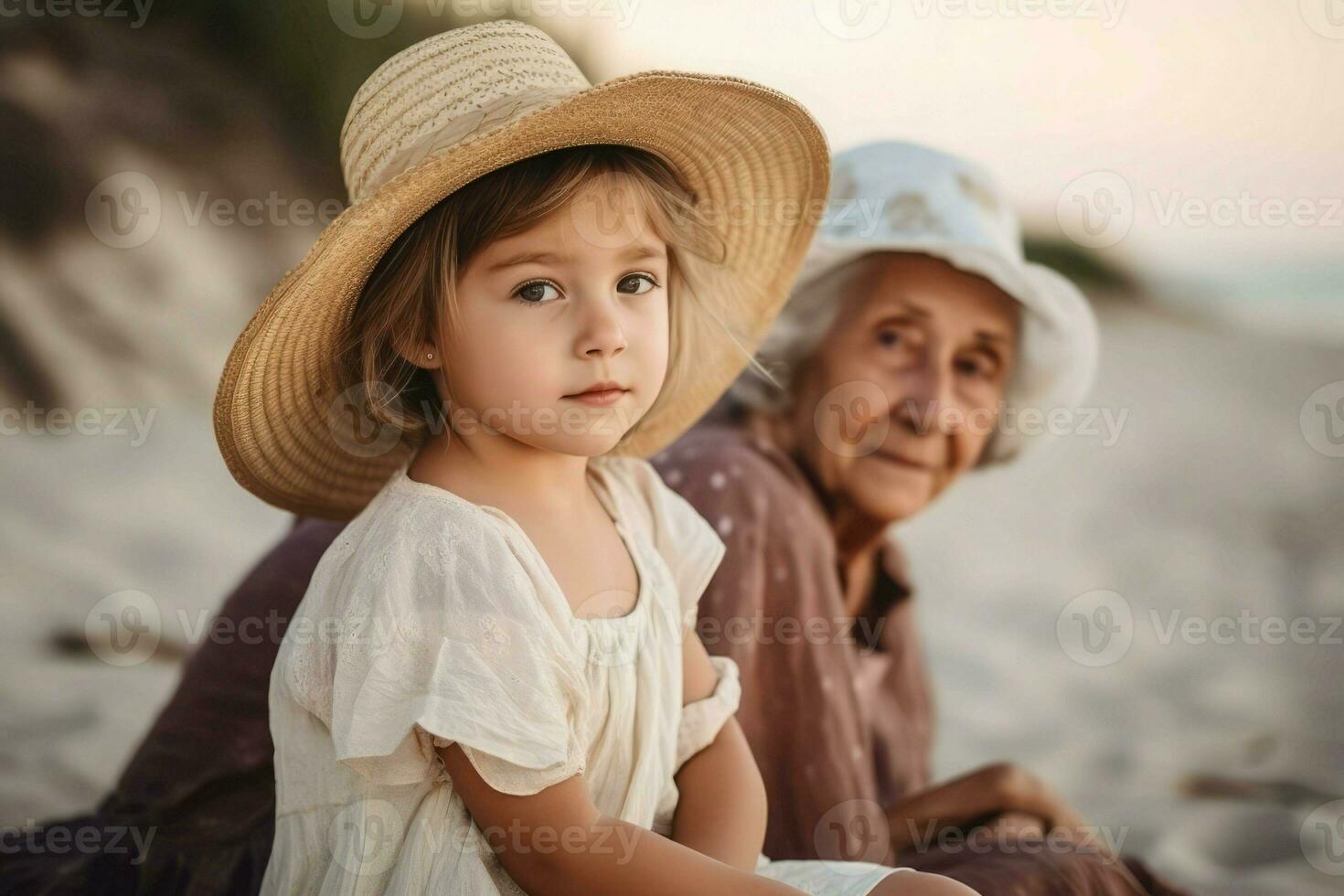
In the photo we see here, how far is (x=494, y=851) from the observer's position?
41.2 inches

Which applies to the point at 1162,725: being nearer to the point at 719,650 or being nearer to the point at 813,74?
the point at 719,650

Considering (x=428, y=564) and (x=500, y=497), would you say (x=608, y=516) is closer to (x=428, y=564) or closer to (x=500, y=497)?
(x=500, y=497)

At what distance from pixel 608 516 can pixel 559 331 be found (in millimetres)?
256

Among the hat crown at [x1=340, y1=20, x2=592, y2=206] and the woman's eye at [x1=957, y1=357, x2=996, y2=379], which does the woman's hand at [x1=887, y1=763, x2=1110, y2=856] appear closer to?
the woman's eye at [x1=957, y1=357, x2=996, y2=379]

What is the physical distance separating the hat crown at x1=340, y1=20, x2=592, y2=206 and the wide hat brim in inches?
1.6

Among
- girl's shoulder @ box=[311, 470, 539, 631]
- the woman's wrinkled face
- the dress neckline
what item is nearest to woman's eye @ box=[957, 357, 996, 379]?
the woman's wrinkled face

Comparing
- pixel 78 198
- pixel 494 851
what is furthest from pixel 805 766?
pixel 78 198

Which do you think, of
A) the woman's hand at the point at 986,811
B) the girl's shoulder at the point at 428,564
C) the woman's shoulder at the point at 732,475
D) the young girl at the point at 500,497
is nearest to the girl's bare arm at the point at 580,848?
the young girl at the point at 500,497

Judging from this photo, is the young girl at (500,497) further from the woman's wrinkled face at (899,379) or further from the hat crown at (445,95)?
the woman's wrinkled face at (899,379)

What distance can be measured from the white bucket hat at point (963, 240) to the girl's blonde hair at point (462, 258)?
63 centimetres

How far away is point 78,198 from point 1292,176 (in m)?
2.20

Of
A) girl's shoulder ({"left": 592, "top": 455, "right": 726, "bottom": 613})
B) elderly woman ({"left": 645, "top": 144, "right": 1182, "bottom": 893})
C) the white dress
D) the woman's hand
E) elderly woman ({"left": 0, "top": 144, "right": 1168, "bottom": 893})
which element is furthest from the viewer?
the woman's hand

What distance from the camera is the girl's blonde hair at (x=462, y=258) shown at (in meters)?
1.07

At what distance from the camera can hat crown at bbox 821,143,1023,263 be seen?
72.3 inches
